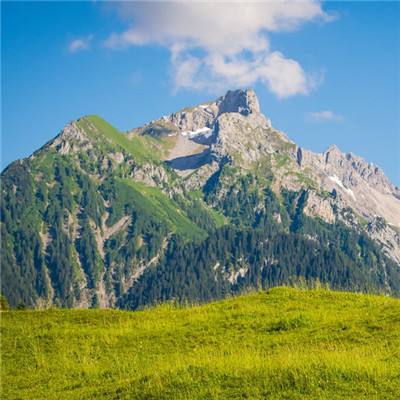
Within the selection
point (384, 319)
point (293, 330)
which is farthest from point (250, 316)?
point (384, 319)

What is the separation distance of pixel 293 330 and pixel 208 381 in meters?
10.2

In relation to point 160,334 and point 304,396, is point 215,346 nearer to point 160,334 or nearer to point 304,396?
point 160,334

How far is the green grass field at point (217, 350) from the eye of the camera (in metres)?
22.7

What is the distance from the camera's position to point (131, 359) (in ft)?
99.3

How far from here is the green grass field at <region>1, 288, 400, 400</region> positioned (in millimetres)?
22688

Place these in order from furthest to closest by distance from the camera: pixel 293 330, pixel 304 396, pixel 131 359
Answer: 1. pixel 293 330
2. pixel 131 359
3. pixel 304 396

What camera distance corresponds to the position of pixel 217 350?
30.0 meters

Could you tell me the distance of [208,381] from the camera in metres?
23.6

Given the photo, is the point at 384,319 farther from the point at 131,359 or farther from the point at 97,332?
the point at 97,332

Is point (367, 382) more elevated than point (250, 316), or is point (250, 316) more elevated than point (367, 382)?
point (250, 316)

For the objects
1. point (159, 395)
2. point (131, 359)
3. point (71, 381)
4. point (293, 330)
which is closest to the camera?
point (159, 395)

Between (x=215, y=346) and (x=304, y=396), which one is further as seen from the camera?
(x=215, y=346)

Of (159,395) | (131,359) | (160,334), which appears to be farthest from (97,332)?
(159,395)

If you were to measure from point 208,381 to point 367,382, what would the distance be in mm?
5438
